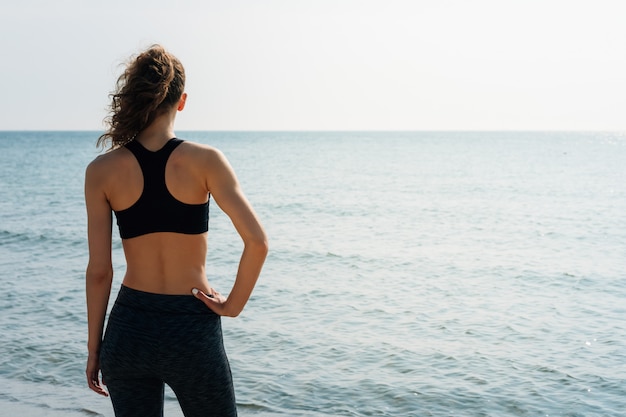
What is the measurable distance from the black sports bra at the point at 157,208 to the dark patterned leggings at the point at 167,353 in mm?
262

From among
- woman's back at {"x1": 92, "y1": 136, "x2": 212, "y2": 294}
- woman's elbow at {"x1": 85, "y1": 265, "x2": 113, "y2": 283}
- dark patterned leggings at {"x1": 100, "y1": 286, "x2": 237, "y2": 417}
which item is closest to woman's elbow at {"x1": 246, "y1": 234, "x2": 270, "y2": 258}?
woman's back at {"x1": 92, "y1": 136, "x2": 212, "y2": 294}

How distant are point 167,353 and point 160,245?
0.40 meters

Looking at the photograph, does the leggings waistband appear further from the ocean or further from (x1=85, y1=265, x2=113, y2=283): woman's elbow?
the ocean

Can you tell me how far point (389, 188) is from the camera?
36406mm

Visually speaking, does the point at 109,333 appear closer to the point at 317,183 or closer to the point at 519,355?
the point at 519,355

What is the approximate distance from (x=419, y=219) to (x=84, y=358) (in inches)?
635

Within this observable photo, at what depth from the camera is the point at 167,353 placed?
8.40 feet

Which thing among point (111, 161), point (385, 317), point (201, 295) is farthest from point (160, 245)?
point (385, 317)

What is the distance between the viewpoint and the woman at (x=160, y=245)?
2494 millimetres

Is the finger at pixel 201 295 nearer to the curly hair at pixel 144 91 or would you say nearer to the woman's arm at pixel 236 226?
the woman's arm at pixel 236 226

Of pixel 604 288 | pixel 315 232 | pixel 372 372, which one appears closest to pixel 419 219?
pixel 315 232

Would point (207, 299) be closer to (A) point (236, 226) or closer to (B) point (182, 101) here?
(A) point (236, 226)

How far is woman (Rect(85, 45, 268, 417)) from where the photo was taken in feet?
8.18

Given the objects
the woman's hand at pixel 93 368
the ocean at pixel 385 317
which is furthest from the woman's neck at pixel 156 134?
the ocean at pixel 385 317
